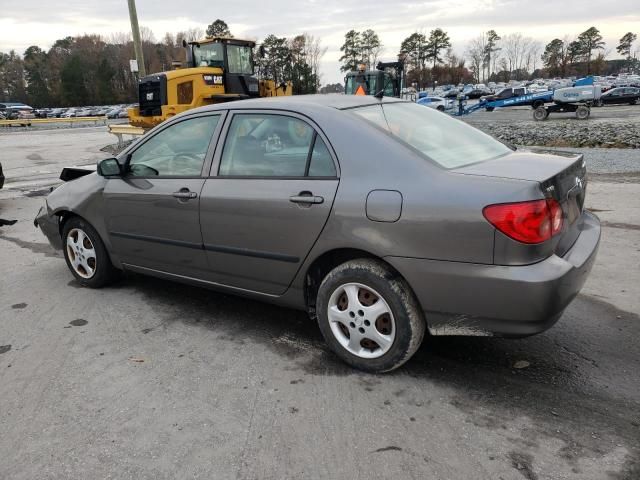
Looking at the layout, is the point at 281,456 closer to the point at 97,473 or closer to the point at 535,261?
the point at 97,473

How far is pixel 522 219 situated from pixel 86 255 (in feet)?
12.3

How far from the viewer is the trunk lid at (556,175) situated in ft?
9.20

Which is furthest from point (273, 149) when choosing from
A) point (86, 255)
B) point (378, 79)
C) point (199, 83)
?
point (378, 79)

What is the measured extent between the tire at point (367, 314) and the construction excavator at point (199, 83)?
1185cm

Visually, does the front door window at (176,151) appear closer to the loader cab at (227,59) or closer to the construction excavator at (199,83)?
the construction excavator at (199,83)

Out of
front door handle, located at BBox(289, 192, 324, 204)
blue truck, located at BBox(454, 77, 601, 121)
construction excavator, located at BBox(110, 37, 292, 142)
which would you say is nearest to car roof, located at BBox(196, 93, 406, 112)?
front door handle, located at BBox(289, 192, 324, 204)

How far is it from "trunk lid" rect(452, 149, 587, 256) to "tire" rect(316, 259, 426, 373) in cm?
74

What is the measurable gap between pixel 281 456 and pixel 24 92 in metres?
109

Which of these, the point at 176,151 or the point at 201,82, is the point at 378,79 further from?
the point at 176,151

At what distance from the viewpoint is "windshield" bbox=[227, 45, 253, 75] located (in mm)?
15461

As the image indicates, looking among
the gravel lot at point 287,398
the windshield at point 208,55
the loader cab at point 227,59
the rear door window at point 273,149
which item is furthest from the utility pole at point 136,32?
the rear door window at point 273,149

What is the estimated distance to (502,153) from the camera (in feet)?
11.5

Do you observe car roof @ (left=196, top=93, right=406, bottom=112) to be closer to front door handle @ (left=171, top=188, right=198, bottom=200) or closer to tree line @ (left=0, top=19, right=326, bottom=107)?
front door handle @ (left=171, top=188, right=198, bottom=200)

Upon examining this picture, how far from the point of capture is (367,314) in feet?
10.2
